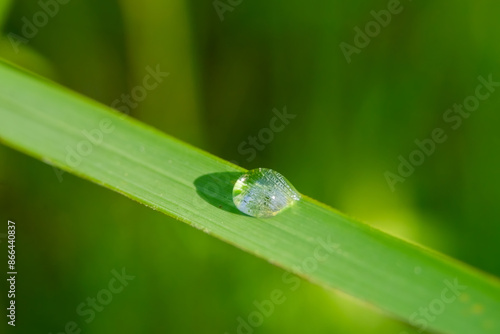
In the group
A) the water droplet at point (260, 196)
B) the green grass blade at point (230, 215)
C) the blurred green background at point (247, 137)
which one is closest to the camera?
the green grass blade at point (230, 215)

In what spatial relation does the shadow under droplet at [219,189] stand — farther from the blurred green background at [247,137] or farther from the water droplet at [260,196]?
the blurred green background at [247,137]

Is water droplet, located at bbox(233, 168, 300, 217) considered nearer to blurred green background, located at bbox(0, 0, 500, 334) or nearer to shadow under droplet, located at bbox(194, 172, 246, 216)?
shadow under droplet, located at bbox(194, 172, 246, 216)

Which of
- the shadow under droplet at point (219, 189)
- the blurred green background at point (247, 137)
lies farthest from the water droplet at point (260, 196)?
the blurred green background at point (247, 137)

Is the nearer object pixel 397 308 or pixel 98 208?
pixel 397 308

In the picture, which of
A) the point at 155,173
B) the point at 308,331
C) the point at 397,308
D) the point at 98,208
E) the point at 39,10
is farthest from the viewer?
the point at 39,10

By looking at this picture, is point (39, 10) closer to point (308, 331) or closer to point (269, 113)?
point (269, 113)

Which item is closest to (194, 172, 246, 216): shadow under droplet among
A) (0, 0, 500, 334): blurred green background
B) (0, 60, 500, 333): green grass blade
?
(0, 60, 500, 333): green grass blade

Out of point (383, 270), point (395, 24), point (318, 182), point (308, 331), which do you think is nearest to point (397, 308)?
point (383, 270)
